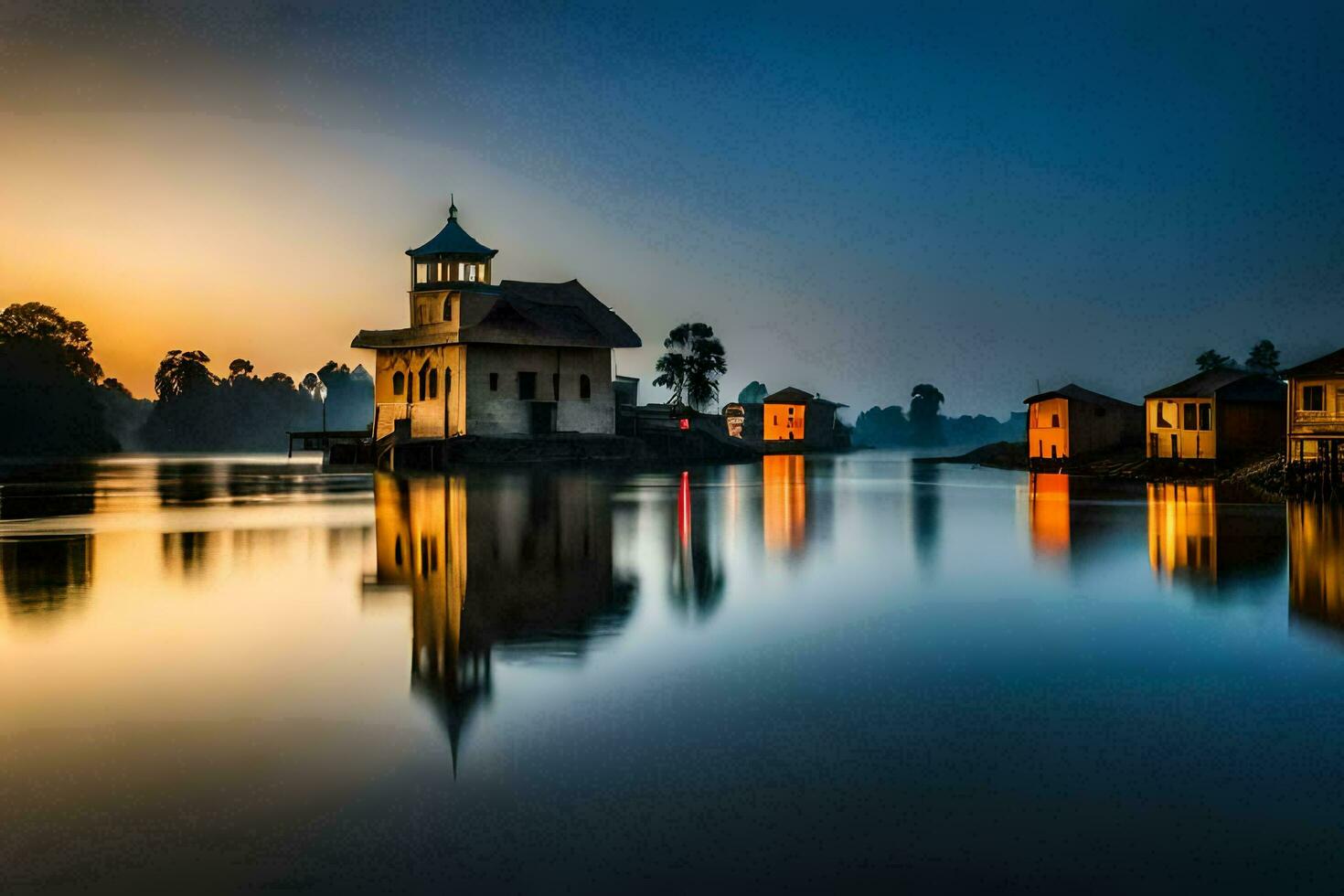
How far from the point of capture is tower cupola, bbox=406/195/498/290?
70.2m

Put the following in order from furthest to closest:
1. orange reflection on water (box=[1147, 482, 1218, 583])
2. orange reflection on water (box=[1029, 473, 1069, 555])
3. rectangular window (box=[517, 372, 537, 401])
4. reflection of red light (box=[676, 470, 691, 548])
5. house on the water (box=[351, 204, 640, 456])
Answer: rectangular window (box=[517, 372, 537, 401]) → house on the water (box=[351, 204, 640, 456]) → reflection of red light (box=[676, 470, 691, 548]) → orange reflection on water (box=[1029, 473, 1069, 555]) → orange reflection on water (box=[1147, 482, 1218, 583])

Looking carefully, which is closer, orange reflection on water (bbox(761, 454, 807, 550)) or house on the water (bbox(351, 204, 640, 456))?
orange reflection on water (bbox(761, 454, 807, 550))

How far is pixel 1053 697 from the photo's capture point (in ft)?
30.1

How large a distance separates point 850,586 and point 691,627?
173 inches

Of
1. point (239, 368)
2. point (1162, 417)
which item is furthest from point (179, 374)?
point (1162, 417)

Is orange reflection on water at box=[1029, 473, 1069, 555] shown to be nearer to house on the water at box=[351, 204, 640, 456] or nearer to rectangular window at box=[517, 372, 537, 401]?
house on the water at box=[351, 204, 640, 456]

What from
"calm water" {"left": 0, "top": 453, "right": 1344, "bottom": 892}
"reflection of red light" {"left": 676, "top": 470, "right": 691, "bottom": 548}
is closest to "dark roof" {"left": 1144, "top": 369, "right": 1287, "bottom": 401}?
"reflection of red light" {"left": 676, "top": 470, "right": 691, "bottom": 548}

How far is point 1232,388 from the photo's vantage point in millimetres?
55812

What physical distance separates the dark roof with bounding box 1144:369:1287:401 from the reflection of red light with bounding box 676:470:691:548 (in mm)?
25640

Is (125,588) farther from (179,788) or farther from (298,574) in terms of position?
(179,788)

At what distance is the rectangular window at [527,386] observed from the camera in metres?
66.2

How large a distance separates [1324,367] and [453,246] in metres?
45.9

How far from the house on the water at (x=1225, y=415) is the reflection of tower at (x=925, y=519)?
14.2m

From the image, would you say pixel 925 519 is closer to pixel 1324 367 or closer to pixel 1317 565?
pixel 1317 565
